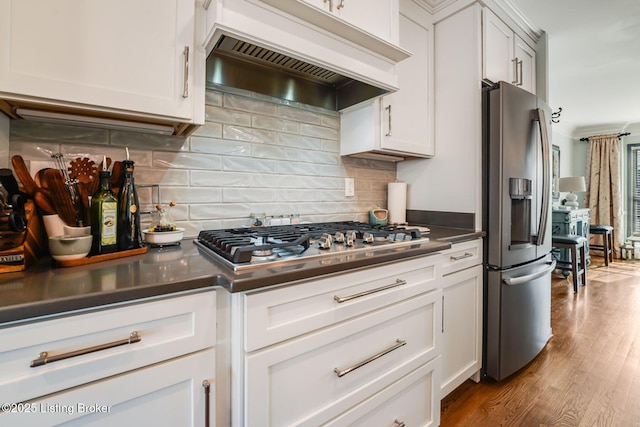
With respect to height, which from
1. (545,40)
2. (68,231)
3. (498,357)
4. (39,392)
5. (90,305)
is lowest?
(498,357)

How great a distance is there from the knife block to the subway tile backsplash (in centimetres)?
29

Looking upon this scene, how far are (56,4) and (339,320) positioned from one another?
1250 millimetres

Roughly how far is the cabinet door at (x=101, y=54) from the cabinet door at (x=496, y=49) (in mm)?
1694

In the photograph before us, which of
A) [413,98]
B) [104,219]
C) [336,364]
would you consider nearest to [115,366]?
[104,219]

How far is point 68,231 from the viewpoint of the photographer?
97 cm

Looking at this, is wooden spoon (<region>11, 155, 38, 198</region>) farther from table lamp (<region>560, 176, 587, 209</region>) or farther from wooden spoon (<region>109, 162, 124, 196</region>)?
table lamp (<region>560, 176, 587, 209</region>)

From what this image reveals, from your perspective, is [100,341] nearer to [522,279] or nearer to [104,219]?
[104,219]

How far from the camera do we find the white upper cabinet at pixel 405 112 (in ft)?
5.71

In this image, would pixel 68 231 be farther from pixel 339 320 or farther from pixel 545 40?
pixel 545 40

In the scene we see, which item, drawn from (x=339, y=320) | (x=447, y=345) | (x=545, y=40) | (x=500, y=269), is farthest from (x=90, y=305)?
(x=545, y=40)

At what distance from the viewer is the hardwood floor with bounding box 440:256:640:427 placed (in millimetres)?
1545

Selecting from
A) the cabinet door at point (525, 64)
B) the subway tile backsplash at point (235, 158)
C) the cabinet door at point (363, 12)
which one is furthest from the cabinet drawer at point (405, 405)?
the cabinet door at point (525, 64)

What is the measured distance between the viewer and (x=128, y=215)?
1.03 meters

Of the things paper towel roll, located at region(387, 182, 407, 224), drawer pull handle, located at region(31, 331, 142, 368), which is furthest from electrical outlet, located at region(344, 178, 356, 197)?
drawer pull handle, located at region(31, 331, 142, 368)
